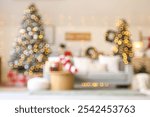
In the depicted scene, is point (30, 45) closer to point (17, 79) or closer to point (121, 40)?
point (17, 79)

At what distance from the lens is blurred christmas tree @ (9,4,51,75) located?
684 cm

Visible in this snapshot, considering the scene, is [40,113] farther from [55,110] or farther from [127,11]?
[127,11]

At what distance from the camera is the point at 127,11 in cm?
774

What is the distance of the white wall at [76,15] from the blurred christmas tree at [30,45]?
1.94 ft

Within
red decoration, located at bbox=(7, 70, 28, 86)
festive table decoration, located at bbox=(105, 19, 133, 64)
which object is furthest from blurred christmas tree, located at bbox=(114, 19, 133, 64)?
red decoration, located at bbox=(7, 70, 28, 86)

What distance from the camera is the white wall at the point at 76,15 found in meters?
7.61

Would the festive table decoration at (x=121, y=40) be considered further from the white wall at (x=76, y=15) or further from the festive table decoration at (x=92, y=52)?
the festive table decoration at (x=92, y=52)

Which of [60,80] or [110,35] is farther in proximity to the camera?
[110,35]

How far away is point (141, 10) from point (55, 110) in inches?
254

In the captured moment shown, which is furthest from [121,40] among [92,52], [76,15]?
[76,15]

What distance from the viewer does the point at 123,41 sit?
7.94 metres

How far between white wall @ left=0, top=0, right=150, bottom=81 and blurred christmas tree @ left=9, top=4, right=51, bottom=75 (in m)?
0.59

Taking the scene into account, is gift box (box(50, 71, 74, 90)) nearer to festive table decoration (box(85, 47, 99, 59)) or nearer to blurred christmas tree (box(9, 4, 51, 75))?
blurred christmas tree (box(9, 4, 51, 75))

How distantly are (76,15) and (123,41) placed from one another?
140 cm
